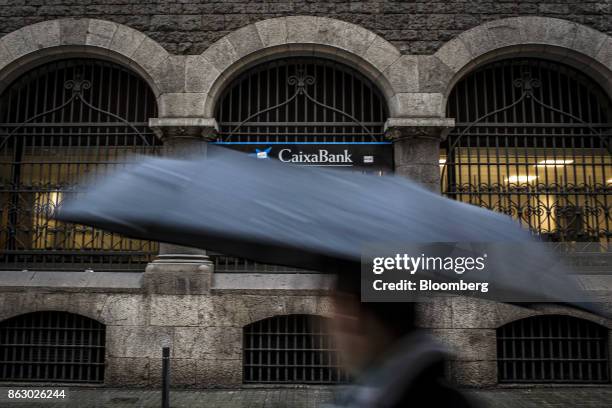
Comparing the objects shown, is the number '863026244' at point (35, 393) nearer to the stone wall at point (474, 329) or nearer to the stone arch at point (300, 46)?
the stone arch at point (300, 46)

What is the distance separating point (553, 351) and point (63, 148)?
8.95m

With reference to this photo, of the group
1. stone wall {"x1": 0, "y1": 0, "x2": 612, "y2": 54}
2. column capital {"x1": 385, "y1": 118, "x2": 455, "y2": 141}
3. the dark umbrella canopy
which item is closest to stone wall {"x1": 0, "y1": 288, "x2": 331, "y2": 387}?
column capital {"x1": 385, "y1": 118, "x2": 455, "y2": 141}

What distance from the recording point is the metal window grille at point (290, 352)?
802 centimetres

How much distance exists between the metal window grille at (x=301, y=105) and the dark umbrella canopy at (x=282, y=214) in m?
7.10

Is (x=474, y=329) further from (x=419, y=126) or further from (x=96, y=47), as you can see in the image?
(x=96, y=47)

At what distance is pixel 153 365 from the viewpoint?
25.5 feet

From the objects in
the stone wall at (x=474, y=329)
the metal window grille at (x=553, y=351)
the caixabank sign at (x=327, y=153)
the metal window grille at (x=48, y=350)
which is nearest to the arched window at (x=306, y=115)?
the caixabank sign at (x=327, y=153)

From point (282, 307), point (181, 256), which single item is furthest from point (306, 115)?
point (282, 307)

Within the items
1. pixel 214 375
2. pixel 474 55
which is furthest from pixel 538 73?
pixel 214 375

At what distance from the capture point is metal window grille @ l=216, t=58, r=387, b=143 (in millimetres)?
8727

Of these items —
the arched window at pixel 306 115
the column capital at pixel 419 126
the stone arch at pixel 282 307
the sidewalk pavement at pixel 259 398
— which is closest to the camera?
the sidewalk pavement at pixel 259 398

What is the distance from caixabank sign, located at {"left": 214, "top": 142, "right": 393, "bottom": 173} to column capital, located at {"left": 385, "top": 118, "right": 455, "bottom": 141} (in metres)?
0.48

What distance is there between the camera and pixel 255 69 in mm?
8844

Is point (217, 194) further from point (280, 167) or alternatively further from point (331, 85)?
point (331, 85)
